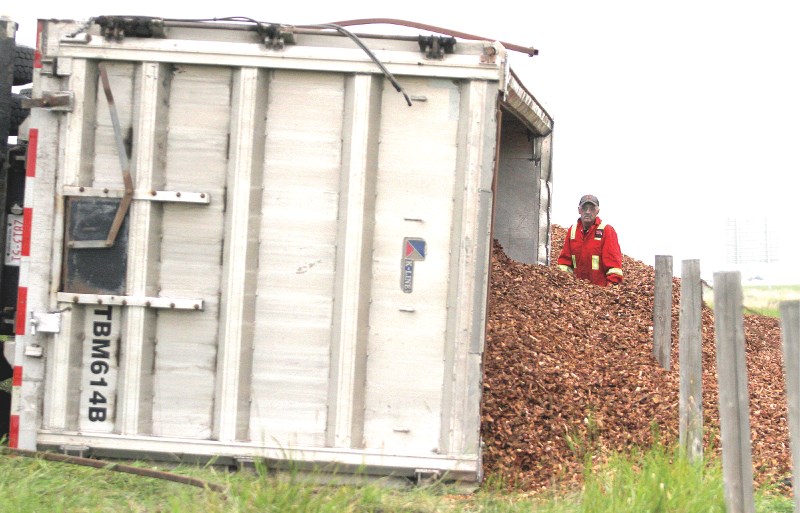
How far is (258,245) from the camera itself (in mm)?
6148

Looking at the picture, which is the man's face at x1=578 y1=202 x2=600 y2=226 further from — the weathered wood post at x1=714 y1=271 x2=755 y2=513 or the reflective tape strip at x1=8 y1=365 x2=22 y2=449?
the reflective tape strip at x1=8 y1=365 x2=22 y2=449

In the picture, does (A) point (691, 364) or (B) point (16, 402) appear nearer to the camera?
(B) point (16, 402)

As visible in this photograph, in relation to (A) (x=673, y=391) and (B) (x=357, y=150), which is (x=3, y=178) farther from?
(A) (x=673, y=391)

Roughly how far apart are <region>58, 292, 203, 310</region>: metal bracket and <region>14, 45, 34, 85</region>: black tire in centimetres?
199

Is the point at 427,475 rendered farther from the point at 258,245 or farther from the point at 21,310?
the point at 21,310

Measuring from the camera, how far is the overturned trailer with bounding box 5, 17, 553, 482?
606cm

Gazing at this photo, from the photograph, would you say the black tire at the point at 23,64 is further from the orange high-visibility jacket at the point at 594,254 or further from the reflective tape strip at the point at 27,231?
the orange high-visibility jacket at the point at 594,254

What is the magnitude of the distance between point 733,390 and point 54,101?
14.0 ft

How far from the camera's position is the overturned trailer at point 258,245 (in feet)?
19.9

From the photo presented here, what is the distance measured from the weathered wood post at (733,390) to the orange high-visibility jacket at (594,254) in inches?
219

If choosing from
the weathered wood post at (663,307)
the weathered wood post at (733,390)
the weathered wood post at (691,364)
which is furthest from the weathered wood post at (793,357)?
the weathered wood post at (663,307)

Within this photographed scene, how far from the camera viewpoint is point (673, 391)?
8188mm

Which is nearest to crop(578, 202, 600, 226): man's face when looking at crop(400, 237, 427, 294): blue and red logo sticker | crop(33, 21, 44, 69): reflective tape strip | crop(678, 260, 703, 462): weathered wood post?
crop(678, 260, 703, 462): weathered wood post

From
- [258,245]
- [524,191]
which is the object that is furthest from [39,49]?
[524,191]
